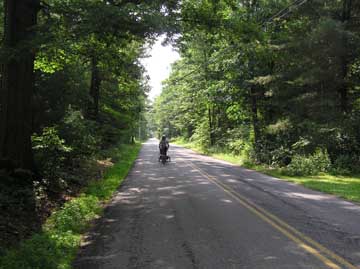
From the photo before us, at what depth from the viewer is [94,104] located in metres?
21.1

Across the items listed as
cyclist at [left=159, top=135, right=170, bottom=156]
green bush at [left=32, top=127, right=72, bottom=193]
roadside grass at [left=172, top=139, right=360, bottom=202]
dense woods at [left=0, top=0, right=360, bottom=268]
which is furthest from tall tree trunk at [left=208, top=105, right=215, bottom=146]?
green bush at [left=32, top=127, right=72, bottom=193]

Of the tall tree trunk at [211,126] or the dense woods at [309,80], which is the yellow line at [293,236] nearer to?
the dense woods at [309,80]

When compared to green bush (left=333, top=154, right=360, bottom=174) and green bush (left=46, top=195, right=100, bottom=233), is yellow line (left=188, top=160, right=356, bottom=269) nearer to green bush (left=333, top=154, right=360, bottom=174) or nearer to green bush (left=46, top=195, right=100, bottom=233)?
green bush (left=46, top=195, right=100, bottom=233)

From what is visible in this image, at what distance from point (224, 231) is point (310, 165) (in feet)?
40.1

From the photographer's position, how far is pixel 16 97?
9312mm

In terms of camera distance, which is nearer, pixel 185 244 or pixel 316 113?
pixel 185 244

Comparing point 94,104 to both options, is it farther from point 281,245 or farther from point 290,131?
point 281,245

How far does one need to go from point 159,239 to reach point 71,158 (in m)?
8.39

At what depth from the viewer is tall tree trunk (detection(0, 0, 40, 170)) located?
30.3 feet

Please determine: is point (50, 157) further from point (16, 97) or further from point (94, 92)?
point (94, 92)

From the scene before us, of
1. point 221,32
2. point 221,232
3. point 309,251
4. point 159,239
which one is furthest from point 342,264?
point 221,32

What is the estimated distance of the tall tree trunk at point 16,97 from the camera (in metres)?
9.23

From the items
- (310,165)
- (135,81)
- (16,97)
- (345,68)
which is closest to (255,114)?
(345,68)

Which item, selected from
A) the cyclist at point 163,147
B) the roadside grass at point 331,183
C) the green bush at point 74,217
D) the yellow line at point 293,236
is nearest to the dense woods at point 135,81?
the green bush at point 74,217
